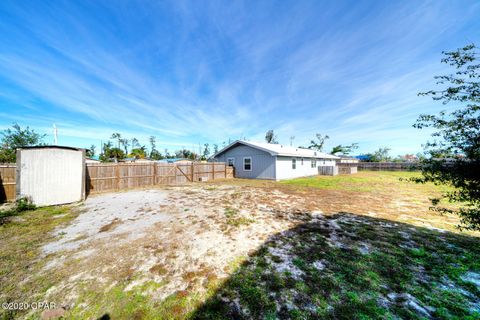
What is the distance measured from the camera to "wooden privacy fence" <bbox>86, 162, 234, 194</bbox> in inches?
398

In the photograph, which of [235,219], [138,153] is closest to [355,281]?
[235,219]

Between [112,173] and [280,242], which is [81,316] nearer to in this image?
[280,242]

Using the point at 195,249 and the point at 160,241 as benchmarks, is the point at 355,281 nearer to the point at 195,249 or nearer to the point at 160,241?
the point at 195,249

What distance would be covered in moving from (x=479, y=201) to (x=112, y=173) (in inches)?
561

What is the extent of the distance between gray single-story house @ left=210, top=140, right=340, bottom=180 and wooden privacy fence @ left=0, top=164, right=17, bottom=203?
1391 centimetres

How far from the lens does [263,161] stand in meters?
15.9

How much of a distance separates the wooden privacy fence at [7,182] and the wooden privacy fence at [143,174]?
8.50ft

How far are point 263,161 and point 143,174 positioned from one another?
974cm

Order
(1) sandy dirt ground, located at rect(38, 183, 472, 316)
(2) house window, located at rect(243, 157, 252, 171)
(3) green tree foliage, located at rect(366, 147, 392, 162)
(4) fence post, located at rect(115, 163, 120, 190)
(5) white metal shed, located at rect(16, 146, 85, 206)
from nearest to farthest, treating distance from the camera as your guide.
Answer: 1. (1) sandy dirt ground, located at rect(38, 183, 472, 316)
2. (5) white metal shed, located at rect(16, 146, 85, 206)
3. (4) fence post, located at rect(115, 163, 120, 190)
4. (2) house window, located at rect(243, 157, 252, 171)
5. (3) green tree foliage, located at rect(366, 147, 392, 162)

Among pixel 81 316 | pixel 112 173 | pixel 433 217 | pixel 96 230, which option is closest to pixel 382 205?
pixel 433 217

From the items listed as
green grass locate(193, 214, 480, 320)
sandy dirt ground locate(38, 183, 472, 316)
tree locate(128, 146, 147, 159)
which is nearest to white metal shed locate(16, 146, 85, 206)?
sandy dirt ground locate(38, 183, 472, 316)

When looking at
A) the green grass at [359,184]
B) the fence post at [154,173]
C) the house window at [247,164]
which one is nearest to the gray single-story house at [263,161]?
the house window at [247,164]

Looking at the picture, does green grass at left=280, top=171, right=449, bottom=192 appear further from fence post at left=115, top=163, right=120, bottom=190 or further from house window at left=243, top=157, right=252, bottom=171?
fence post at left=115, top=163, right=120, bottom=190

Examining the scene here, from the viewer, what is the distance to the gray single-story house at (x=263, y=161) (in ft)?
50.6
